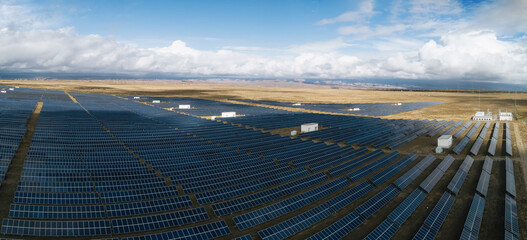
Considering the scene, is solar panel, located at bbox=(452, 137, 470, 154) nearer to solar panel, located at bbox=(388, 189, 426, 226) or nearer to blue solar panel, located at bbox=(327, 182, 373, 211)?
solar panel, located at bbox=(388, 189, 426, 226)

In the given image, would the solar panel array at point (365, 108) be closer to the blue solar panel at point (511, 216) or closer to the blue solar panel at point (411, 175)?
the blue solar panel at point (411, 175)

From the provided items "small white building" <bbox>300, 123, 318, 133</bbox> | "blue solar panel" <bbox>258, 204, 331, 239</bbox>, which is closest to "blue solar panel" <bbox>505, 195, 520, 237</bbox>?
"blue solar panel" <bbox>258, 204, 331, 239</bbox>

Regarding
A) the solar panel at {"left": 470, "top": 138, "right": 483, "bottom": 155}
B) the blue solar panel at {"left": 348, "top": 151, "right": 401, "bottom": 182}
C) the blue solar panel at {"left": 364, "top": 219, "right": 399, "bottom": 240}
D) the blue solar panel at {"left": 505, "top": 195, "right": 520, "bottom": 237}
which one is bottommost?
the blue solar panel at {"left": 505, "top": 195, "right": 520, "bottom": 237}

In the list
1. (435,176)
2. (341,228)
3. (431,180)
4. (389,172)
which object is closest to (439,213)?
(431,180)

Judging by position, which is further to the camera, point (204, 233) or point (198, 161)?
point (198, 161)

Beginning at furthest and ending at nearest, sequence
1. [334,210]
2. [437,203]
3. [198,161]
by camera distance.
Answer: [198,161]
[437,203]
[334,210]

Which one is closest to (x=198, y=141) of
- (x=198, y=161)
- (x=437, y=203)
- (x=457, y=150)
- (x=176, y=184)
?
(x=198, y=161)

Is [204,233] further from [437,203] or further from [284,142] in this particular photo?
[284,142]

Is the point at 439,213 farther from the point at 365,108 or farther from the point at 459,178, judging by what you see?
the point at 365,108

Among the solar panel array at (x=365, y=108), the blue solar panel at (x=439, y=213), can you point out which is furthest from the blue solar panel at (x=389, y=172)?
the solar panel array at (x=365, y=108)
